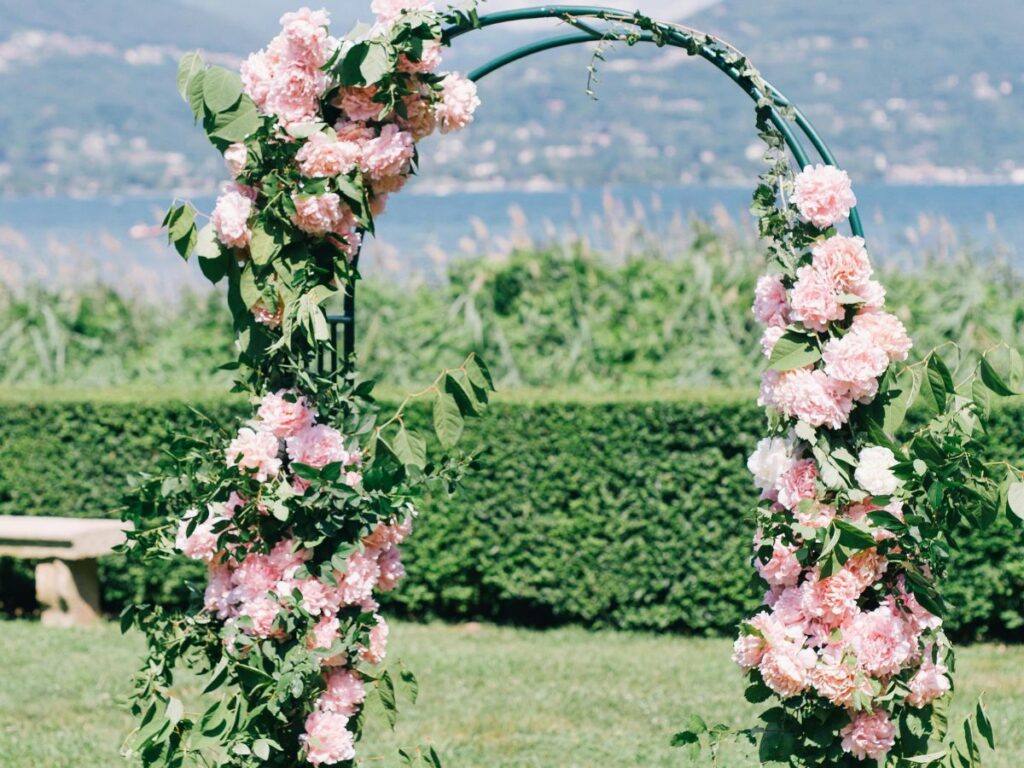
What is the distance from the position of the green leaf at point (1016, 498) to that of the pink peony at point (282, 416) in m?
1.40

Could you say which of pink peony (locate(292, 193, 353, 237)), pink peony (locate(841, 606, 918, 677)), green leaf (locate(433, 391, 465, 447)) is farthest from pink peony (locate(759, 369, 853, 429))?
pink peony (locate(292, 193, 353, 237))

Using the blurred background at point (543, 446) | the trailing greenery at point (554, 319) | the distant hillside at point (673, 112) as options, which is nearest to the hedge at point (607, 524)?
the blurred background at point (543, 446)

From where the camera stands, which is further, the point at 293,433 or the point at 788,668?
the point at 293,433

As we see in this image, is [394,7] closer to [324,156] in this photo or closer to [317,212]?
[324,156]

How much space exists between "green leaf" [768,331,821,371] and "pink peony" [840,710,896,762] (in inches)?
28.3

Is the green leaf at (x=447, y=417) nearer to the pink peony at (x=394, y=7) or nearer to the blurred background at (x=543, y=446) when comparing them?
the blurred background at (x=543, y=446)

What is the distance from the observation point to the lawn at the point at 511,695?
4020 millimetres

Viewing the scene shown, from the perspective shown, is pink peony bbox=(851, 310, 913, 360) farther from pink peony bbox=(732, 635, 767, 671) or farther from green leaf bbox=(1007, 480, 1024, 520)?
pink peony bbox=(732, 635, 767, 671)

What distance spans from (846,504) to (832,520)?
13 cm

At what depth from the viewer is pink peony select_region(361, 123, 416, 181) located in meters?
2.55

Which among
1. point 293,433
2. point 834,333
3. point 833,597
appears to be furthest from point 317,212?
point 833,597

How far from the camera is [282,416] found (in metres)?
2.54

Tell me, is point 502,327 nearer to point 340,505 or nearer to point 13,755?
point 13,755

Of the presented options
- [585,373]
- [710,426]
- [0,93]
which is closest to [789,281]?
[710,426]
